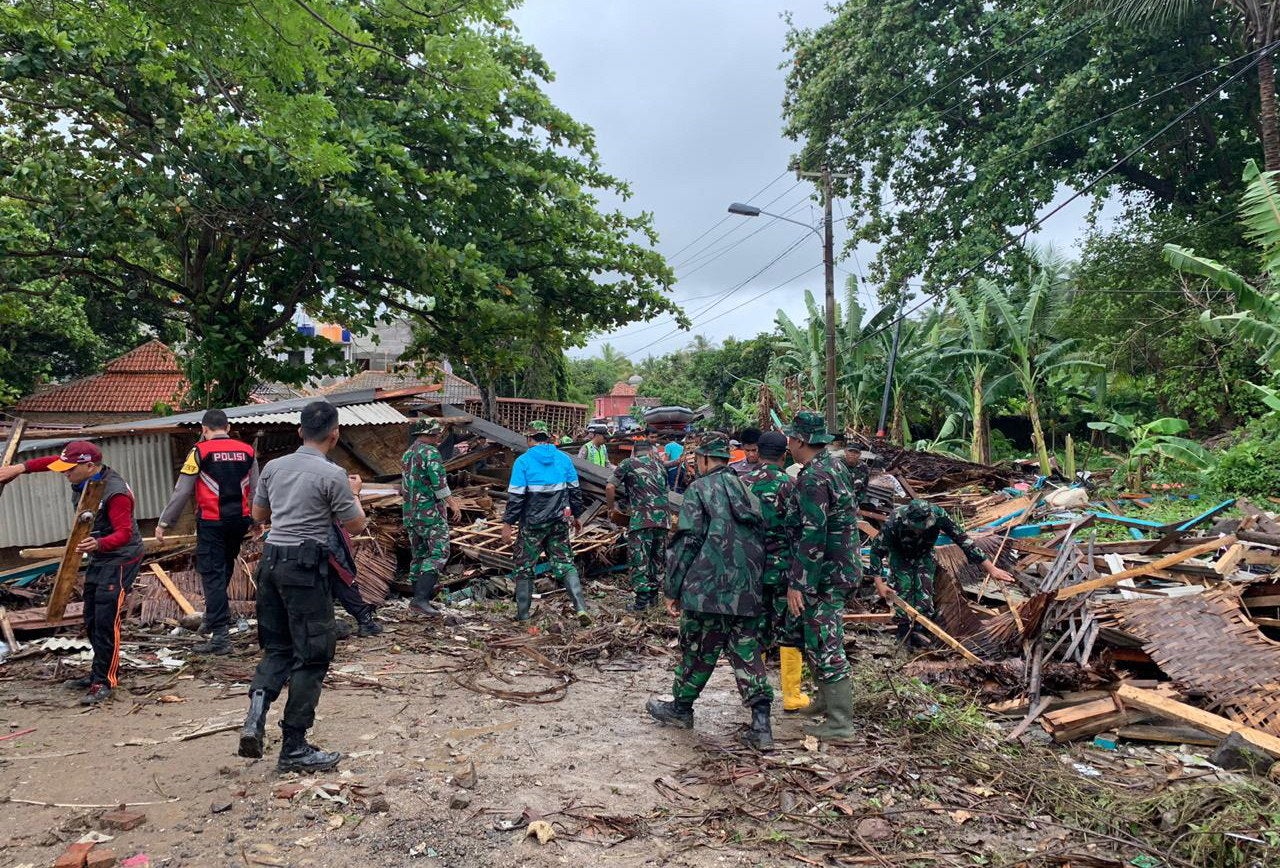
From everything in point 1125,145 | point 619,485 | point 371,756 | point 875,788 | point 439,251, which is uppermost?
point 1125,145

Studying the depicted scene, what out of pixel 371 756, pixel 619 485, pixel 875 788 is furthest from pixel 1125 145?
pixel 371 756

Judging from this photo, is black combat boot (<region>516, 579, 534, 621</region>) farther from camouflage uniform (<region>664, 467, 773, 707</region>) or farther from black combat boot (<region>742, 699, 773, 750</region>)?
black combat boot (<region>742, 699, 773, 750</region>)

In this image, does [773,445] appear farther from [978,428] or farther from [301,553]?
[978,428]

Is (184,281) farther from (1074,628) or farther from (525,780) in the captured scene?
(1074,628)

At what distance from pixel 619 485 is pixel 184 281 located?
25.2 ft

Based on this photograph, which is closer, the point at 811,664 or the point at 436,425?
the point at 811,664

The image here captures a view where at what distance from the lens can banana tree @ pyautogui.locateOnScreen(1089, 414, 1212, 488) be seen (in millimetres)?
13789

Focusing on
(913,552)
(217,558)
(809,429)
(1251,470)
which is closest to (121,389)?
(217,558)

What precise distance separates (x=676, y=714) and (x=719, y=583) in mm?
952

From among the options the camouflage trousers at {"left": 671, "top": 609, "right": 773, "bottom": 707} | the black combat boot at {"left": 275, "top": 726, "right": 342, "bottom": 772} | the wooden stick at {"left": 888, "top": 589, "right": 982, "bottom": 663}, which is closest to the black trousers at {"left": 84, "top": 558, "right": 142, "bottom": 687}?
the black combat boot at {"left": 275, "top": 726, "right": 342, "bottom": 772}

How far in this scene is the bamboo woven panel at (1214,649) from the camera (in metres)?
4.92

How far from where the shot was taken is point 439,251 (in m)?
10.6

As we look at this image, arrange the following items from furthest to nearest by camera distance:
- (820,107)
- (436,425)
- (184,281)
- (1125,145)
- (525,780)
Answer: (820,107) < (1125,145) < (184,281) < (436,425) < (525,780)

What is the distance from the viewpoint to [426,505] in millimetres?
7852
